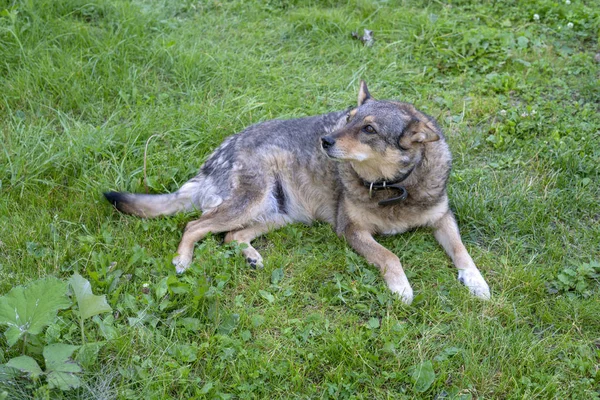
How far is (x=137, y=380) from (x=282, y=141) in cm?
231

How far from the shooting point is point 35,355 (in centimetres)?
325

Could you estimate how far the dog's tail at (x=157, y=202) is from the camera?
177 inches

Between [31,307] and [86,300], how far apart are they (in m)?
0.28

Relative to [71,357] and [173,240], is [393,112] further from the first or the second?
[71,357]

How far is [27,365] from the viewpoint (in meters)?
3.04

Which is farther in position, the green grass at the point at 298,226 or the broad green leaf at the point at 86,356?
the green grass at the point at 298,226

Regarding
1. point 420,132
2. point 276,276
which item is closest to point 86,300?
point 276,276

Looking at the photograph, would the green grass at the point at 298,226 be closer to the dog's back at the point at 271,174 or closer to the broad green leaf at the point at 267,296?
the broad green leaf at the point at 267,296

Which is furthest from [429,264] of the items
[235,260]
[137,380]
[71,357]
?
[71,357]

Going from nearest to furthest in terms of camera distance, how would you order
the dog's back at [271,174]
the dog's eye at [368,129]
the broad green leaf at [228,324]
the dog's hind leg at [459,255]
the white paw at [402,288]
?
the broad green leaf at [228,324], the white paw at [402,288], the dog's hind leg at [459,255], the dog's eye at [368,129], the dog's back at [271,174]

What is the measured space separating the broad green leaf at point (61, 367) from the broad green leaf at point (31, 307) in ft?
0.43

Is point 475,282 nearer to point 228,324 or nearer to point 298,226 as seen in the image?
point 298,226

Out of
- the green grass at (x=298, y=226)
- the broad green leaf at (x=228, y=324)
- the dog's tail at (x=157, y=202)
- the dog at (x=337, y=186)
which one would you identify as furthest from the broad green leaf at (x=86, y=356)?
the dog's tail at (x=157, y=202)

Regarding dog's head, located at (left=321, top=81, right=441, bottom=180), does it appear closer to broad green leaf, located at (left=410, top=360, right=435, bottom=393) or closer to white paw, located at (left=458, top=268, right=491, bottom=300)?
white paw, located at (left=458, top=268, right=491, bottom=300)
